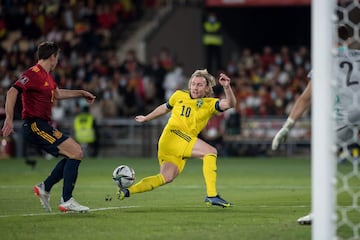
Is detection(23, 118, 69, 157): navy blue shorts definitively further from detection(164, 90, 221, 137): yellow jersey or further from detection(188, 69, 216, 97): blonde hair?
detection(188, 69, 216, 97): blonde hair

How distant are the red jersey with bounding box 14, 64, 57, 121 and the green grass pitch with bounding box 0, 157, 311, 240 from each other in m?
1.24

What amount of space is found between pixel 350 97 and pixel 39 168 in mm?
13232

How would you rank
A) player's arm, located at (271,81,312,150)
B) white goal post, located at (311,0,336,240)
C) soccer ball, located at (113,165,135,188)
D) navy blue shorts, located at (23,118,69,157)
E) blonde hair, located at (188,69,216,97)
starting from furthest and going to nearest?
blonde hair, located at (188,69,216,97) < soccer ball, located at (113,165,135,188) < navy blue shorts, located at (23,118,69,157) < player's arm, located at (271,81,312,150) < white goal post, located at (311,0,336,240)

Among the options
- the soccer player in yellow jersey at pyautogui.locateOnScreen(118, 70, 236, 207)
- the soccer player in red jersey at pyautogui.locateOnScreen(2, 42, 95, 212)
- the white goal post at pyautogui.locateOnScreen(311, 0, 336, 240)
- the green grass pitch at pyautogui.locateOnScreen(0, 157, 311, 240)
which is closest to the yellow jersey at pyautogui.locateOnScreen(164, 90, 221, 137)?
the soccer player in yellow jersey at pyautogui.locateOnScreen(118, 70, 236, 207)

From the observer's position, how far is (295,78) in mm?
29547

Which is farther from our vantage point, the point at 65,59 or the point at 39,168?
the point at 65,59

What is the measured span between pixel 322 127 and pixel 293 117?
2.03m

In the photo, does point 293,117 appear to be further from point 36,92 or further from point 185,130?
point 36,92

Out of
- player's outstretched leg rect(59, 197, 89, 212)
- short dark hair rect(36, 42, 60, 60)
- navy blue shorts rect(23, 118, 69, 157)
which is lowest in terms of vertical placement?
player's outstretched leg rect(59, 197, 89, 212)

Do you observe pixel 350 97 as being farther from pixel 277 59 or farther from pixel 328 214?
pixel 277 59

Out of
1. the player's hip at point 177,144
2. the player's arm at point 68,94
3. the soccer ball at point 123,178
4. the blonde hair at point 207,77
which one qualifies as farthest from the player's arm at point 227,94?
the player's arm at point 68,94

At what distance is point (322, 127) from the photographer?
7.44 meters

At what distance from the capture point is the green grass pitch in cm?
930

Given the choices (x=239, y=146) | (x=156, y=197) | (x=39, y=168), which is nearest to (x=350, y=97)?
(x=156, y=197)
